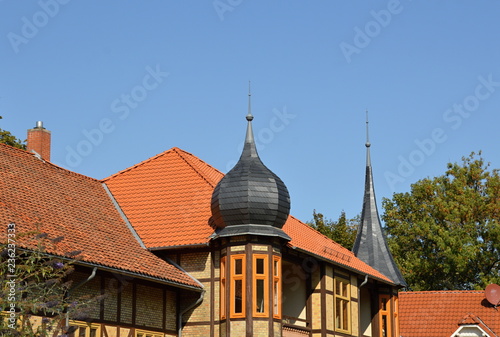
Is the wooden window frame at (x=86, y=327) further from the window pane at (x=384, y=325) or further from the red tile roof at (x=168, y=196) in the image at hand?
the window pane at (x=384, y=325)

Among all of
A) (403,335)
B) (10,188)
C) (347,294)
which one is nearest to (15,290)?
(10,188)

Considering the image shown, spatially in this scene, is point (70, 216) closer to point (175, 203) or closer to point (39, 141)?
point (175, 203)

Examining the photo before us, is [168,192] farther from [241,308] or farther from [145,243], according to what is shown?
[241,308]

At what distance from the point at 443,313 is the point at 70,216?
2020 cm

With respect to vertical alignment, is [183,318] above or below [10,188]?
below

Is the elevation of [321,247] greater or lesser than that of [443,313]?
greater

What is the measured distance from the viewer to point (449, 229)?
150ft

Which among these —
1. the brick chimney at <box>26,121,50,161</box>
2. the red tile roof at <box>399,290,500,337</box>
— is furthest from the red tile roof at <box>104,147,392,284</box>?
the red tile roof at <box>399,290,500,337</box>

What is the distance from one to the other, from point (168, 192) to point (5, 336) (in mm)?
13822

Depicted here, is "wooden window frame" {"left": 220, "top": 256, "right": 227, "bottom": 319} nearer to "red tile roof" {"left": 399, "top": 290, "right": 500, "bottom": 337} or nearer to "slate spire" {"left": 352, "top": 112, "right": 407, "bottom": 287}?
"slate spire" {"left": 352, "top": 112, "right": 407, "bottom": 287}

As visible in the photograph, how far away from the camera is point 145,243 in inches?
951

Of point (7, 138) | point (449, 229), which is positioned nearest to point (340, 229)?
point (449, 229)

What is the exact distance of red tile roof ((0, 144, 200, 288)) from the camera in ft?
67.1

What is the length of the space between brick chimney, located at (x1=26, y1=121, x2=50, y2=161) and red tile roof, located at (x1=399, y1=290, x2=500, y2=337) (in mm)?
17738
